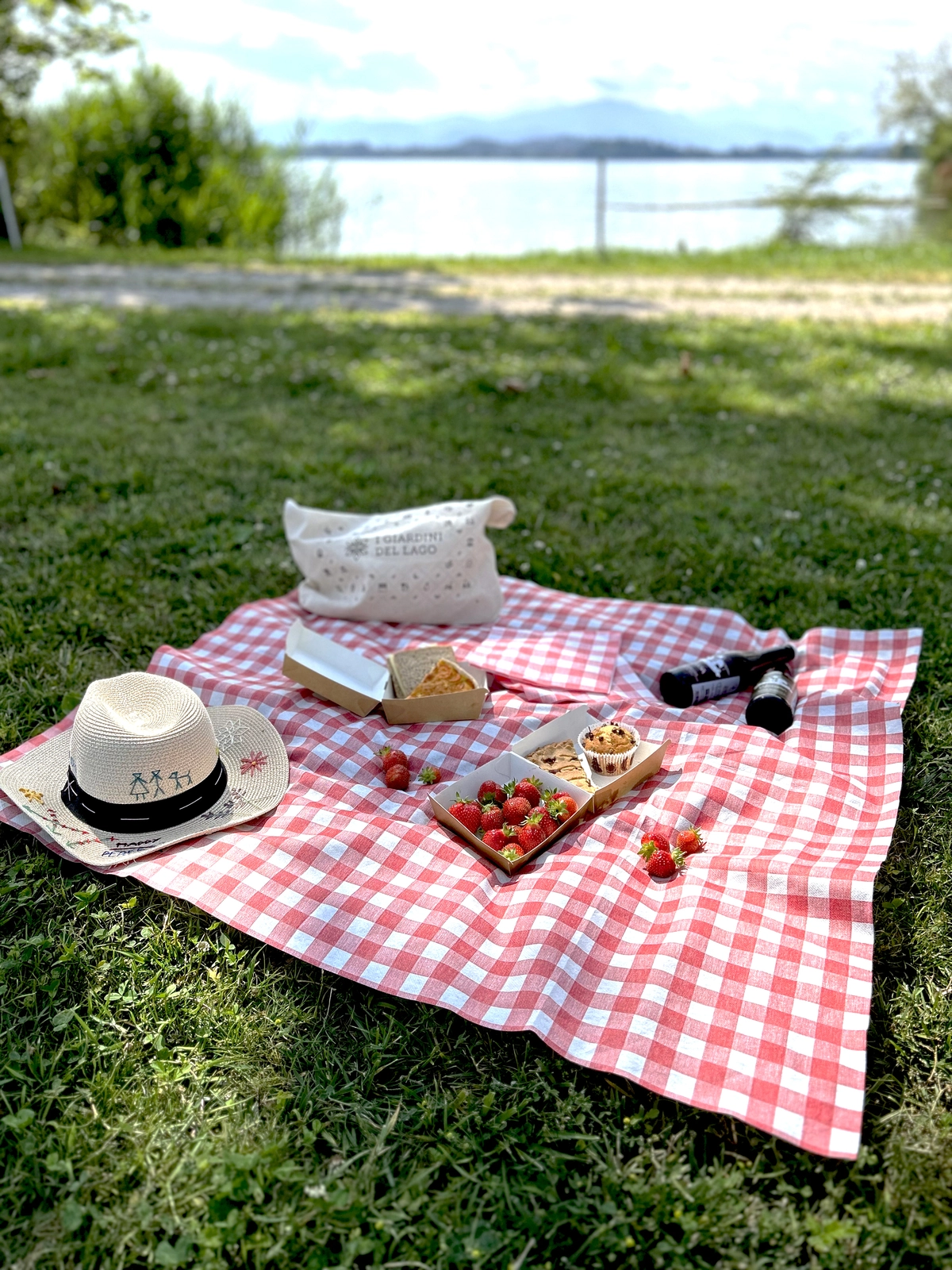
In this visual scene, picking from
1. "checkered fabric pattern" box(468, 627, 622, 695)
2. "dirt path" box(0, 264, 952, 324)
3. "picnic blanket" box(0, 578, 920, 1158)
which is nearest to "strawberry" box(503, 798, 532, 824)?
"picnic blanket" box(0, 578, 920, 1158)

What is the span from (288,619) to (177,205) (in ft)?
45.9

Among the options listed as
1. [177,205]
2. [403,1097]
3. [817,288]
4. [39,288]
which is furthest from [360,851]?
[177,205]

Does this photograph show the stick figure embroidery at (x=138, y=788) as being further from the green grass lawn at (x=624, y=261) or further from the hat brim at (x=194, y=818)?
the green grass lawn at (x=624, y=261)

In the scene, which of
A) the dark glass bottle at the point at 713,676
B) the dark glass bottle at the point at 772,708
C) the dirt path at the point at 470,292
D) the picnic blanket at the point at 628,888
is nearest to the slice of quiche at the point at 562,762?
the picnic blanket at the point at 628,888

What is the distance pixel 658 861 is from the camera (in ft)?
9.22

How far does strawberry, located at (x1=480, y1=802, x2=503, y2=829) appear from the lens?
2906mm

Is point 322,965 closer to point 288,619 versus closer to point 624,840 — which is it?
point 624,840

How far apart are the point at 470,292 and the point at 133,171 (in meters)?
7.31

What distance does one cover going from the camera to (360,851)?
9.39 ft

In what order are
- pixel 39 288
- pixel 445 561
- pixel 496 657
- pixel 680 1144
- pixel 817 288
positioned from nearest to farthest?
pixel 680 1144 → pixel 496 657 → pixel 445 561 → pixel 39 288 → pixel 817 288

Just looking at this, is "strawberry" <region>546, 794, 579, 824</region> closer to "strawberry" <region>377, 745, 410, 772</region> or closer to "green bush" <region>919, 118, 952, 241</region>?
"strawberry" <region>377, 745, 410, 772</region>

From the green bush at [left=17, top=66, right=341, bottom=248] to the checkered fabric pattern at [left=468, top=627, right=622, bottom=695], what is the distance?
14214mm

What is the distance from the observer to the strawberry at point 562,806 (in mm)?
2959

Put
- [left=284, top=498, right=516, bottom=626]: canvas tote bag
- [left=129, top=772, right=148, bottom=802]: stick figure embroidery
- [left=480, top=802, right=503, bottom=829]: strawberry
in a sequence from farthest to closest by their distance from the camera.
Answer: [left=284, top=498, right=516, bottom=626]: canvas tote bag
[left=480, top=802, right=503, bottom=829]: strawberry
[left=129, top=772, right=148, bottom=802]: stick figure embroidery
